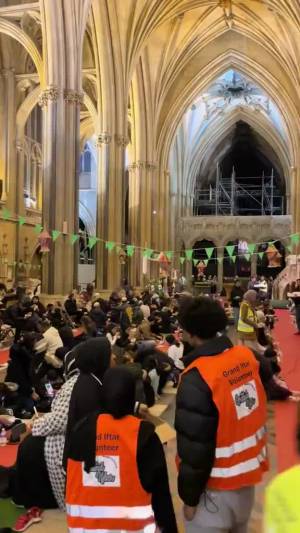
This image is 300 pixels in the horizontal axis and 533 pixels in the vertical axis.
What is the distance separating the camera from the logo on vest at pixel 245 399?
227cm

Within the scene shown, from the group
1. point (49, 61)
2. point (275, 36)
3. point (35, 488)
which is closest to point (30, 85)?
point (49, 61)

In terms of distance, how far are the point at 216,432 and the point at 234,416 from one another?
0.35ft

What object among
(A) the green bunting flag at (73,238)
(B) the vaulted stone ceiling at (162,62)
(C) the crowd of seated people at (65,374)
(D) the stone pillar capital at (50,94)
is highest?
(B) the vaulted stone ceiling at (162,62)

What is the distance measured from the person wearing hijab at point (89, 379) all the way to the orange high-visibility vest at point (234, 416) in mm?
810

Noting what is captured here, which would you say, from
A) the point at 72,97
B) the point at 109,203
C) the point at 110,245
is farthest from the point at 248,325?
the point at 109,203

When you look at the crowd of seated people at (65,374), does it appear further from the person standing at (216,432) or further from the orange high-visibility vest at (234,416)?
the orange high-visibility vest at (234,416)

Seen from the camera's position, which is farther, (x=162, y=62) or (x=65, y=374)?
(x=162, y=62)

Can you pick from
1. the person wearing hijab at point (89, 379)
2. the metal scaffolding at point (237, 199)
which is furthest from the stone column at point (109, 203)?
the person wearing hijab at point (89, 379)

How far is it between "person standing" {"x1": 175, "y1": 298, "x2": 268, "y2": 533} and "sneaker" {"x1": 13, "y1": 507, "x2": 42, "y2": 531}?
177 centimetres

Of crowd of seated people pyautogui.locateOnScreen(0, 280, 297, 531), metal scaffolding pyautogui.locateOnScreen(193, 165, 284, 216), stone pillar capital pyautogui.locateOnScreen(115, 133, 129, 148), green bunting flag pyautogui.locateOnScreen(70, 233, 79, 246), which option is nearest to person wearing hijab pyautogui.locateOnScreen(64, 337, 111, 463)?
crowd of seated people pyautogui.locateOnScreen(0, 280, 297, 531)

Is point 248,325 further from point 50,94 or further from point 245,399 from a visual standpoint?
point 50,94

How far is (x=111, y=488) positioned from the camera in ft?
7.02

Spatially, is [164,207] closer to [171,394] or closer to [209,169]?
[209,169]

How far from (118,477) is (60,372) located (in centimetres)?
529
